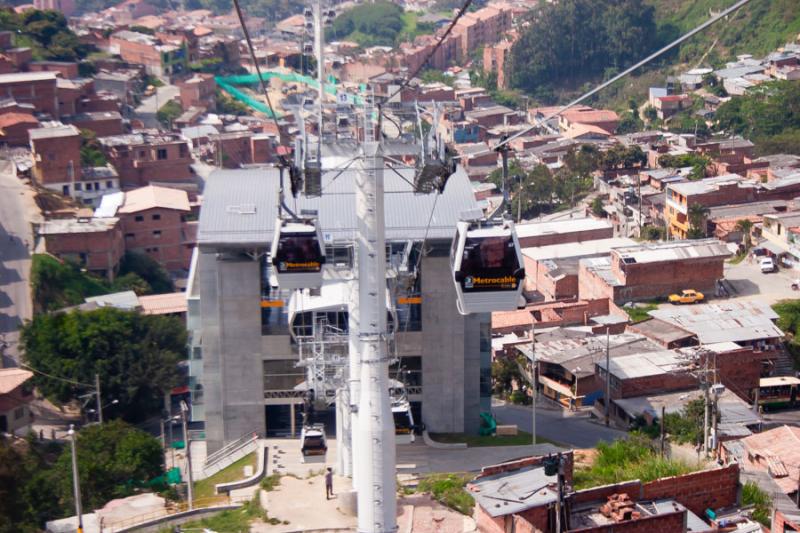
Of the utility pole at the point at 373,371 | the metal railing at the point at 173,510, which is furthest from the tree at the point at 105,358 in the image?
the utility pole at the point at 373,371

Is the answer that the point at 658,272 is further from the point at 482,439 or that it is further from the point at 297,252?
the point at 297,252

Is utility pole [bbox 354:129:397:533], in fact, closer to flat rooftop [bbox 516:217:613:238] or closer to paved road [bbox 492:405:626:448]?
paved road [bbox 492:405:626:448]

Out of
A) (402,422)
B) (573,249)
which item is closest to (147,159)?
(573,249)

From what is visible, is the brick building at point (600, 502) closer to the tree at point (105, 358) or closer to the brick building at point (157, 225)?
the tree at point (105, 358)

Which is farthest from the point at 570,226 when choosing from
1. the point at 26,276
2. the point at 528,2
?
the point at 528,2

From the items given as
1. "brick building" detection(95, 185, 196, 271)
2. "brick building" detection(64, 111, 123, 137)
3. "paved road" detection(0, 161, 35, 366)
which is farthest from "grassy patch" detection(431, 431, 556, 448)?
"brick building" detection(64, 111, 123, 137)
